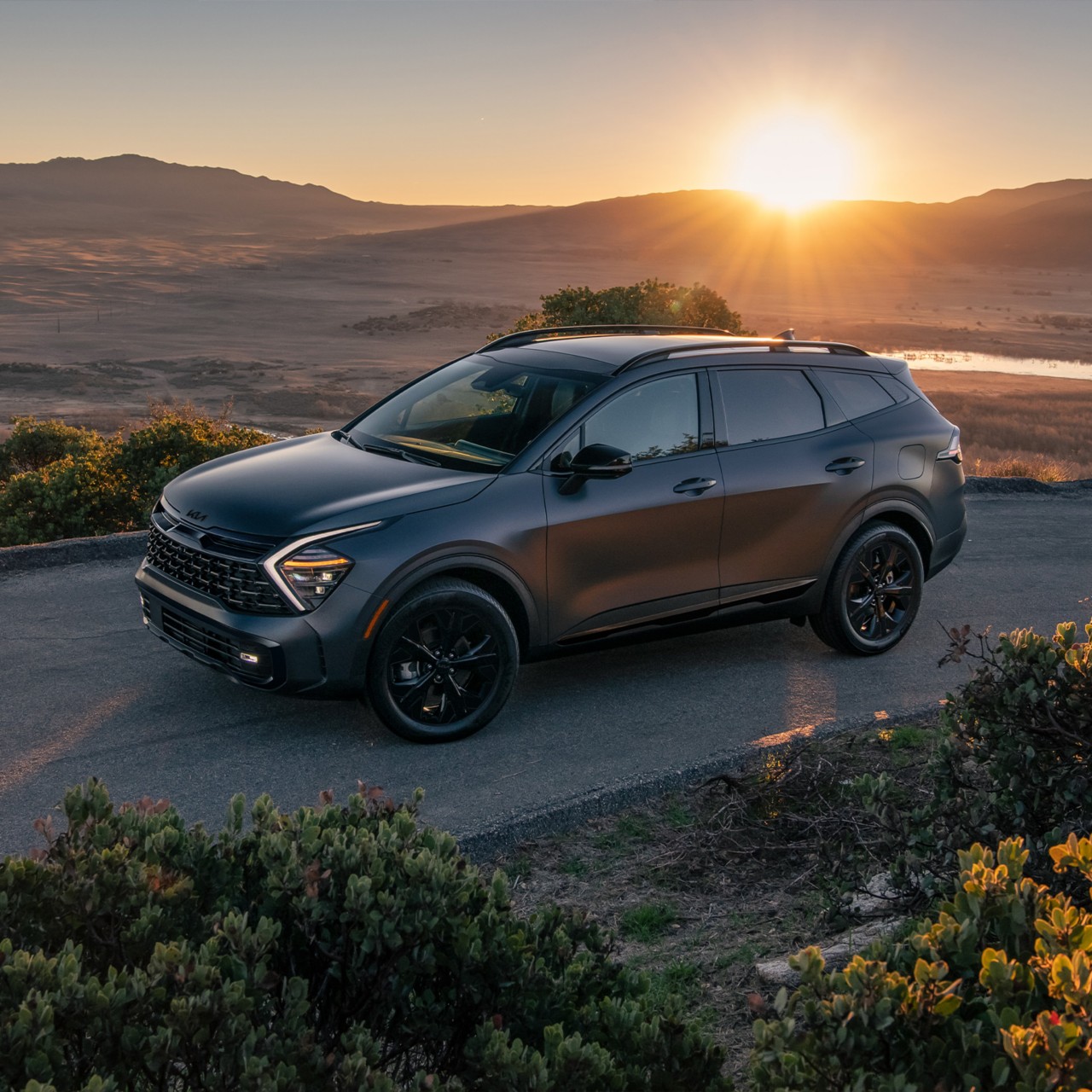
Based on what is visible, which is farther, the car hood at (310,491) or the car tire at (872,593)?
the car tire at (872,593)

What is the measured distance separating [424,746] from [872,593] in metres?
3.27

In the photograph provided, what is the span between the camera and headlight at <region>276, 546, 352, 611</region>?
5992 mm

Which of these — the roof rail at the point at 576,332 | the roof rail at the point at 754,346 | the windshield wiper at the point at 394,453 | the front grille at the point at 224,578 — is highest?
the roof rail at the point at 576,332

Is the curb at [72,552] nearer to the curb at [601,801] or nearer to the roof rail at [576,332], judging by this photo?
the roof rail at [576,332]

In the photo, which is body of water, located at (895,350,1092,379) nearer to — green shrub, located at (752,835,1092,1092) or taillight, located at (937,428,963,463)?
taillight, located at (937,428,963,463)

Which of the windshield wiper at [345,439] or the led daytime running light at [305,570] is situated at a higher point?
the windshield wiper at [345,439]

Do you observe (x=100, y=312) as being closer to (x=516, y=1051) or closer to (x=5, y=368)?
(x=5, y=368)

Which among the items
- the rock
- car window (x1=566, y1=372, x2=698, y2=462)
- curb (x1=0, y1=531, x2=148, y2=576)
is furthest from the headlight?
curb (x1=0, y1=531, x2=148, y2=576)

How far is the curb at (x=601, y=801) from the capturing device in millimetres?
5355

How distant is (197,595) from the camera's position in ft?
20.8

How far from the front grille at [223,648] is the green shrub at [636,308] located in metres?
10.6

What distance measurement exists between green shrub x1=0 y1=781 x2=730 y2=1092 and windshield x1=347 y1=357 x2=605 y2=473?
392 centimetres

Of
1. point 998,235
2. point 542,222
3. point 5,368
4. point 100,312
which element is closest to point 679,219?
point 542,222

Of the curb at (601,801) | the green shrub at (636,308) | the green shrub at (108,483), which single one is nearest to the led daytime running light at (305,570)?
the curb at (601,801)
